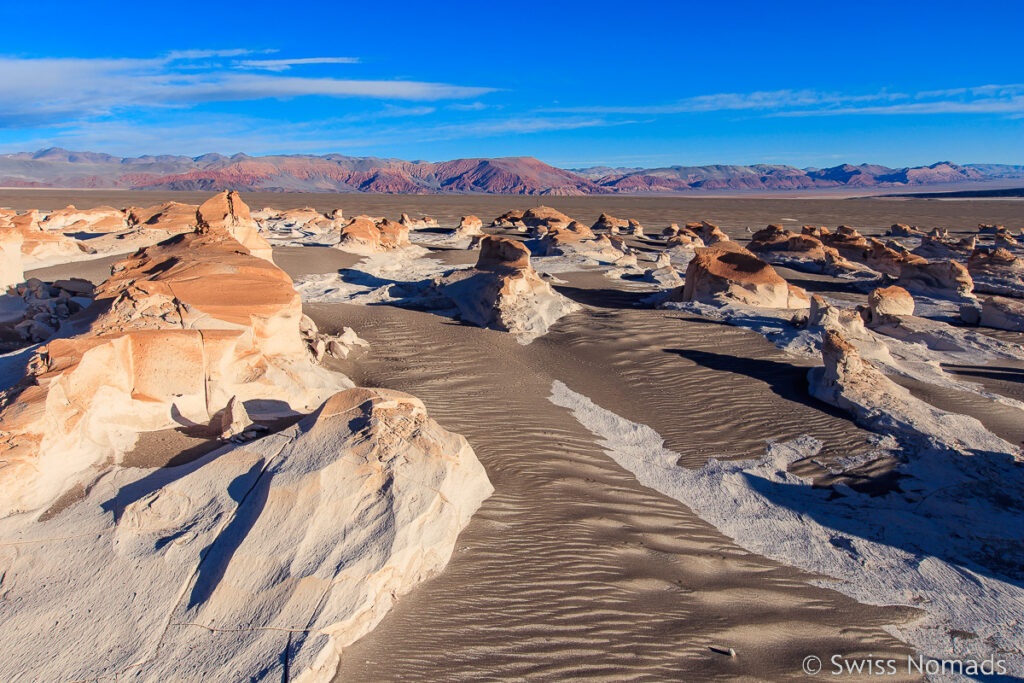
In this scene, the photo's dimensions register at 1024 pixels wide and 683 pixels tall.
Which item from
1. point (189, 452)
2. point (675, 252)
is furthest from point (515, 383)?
point (675, 252)

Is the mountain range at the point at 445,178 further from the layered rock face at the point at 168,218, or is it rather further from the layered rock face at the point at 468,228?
the layered rock face at the point at 168,218

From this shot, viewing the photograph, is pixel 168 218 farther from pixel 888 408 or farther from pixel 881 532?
Answer: pixel 881 532

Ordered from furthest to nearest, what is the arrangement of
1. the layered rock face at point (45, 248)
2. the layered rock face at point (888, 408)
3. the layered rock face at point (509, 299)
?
1. the layered rock face at point (45, 248)
2. the layered rock face at point (509, 299)
3. the layered rock face at point (888, 408)

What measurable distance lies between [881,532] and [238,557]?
4321mm

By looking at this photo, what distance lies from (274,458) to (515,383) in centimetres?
408

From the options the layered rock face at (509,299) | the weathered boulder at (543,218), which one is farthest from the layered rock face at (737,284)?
the weathered boulder at (543,218)

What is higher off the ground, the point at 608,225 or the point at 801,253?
the point at 608,225

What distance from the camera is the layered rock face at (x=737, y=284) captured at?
10.4 metres

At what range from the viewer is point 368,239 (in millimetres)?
16547

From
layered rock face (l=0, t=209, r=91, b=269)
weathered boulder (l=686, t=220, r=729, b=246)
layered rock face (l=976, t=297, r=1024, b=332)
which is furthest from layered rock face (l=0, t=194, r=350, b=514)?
weathered boulder (l=686, t=220, r=729, b=246)

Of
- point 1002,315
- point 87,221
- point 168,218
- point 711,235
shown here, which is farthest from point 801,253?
point 87,221

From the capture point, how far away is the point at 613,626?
3.08 meters

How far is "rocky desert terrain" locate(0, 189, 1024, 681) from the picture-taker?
9.29ft

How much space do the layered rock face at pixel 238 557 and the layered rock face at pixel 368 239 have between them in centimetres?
1299
